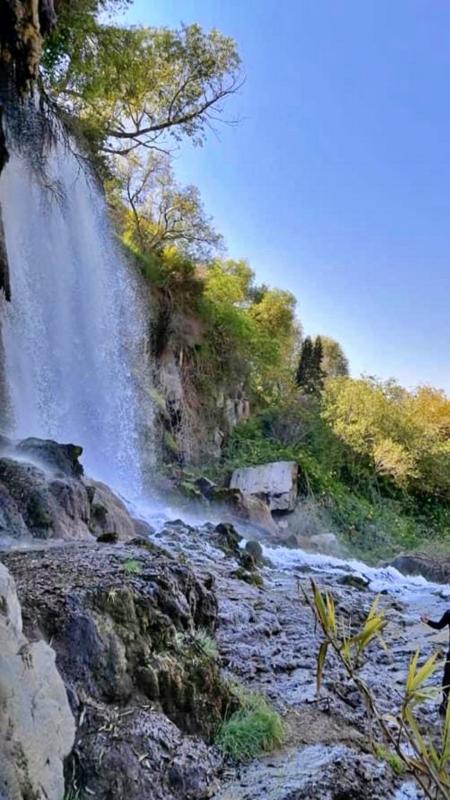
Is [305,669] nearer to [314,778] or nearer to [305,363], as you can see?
[314,778]

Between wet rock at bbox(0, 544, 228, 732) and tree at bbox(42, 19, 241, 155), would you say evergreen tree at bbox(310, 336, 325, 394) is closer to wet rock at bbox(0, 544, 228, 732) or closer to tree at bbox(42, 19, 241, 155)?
tree at bbox(42, 19, 241, 155)

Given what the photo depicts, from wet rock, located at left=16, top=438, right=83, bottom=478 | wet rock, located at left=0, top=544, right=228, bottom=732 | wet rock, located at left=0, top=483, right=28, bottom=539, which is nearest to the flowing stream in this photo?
wet rock, located at left=16, top=438, right=83, bottom=478

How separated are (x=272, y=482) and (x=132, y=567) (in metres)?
15.2

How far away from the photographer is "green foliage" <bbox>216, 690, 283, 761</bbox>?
123 inches

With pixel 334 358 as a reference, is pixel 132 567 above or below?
below

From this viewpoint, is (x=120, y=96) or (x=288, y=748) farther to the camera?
(x=120, y=96)

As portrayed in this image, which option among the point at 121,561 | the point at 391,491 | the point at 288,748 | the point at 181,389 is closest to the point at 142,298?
the point at 181,389

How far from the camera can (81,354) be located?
15.5 meters

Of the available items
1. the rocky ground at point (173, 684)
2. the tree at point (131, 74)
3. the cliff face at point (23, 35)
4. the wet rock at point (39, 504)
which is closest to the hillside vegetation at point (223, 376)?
the tree at point (131, 74)

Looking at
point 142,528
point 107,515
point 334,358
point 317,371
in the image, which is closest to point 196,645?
point 107,515

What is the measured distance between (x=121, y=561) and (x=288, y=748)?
156 cm

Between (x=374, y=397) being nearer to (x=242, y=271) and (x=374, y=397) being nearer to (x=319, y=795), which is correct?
(x=242, y=271)

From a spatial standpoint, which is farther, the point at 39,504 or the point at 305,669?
the point at 39,504

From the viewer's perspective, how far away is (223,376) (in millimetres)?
22609
